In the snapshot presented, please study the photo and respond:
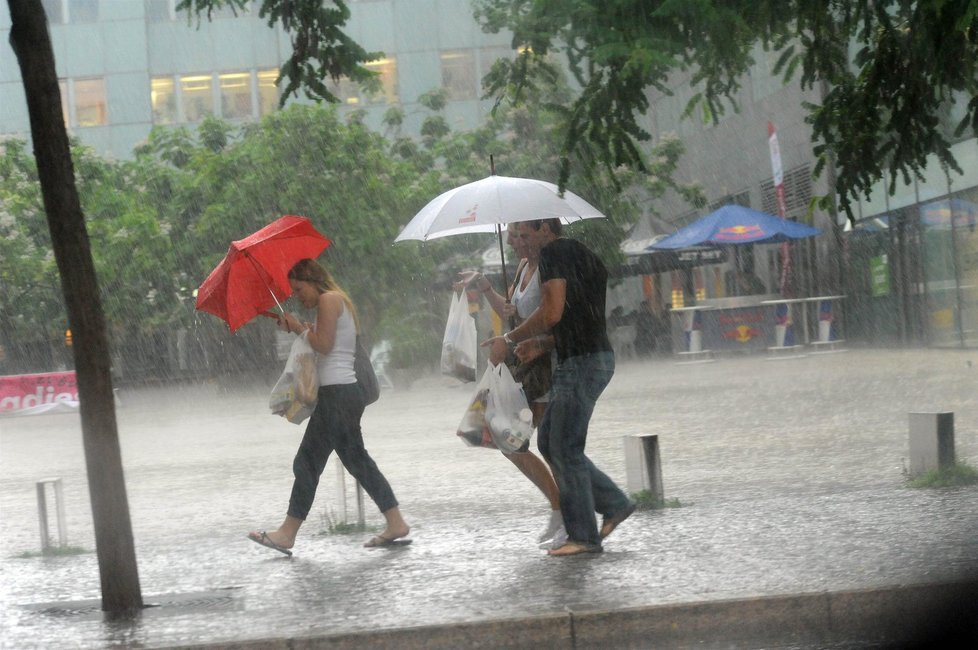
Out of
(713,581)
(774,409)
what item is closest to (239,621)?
(713,581)

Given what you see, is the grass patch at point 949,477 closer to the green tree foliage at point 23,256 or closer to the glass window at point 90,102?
the green tree foliage at point 23,256

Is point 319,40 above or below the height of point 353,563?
above

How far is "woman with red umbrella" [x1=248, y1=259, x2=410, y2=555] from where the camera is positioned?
777 cm

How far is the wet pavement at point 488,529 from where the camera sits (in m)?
→ 6.09

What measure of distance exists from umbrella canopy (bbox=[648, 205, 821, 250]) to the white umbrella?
20.1 m

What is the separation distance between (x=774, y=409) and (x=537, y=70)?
8018mm

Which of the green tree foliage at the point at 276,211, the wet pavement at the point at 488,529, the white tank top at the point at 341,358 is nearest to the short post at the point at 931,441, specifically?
the wet pavement at the point at 488,529

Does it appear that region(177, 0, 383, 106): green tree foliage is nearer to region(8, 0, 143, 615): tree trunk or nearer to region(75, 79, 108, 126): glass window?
region(8, 0, 143, 615): tree trunk

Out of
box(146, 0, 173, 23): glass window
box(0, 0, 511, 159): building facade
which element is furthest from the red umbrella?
box(146, 0, 173, 23): glass window

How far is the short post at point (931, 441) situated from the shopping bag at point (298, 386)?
4133mm

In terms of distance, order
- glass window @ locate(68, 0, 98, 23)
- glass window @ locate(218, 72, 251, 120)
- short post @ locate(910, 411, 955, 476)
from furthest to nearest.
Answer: glass window @ locate(218, 72, 251, 120)
glass window @ locate(68, 0, 98, 23)
short post @ locate(910, 411, 955, 476)

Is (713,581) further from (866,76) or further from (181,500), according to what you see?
(181,500)

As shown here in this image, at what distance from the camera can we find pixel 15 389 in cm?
2506

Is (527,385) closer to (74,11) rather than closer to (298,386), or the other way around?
(298,386)
